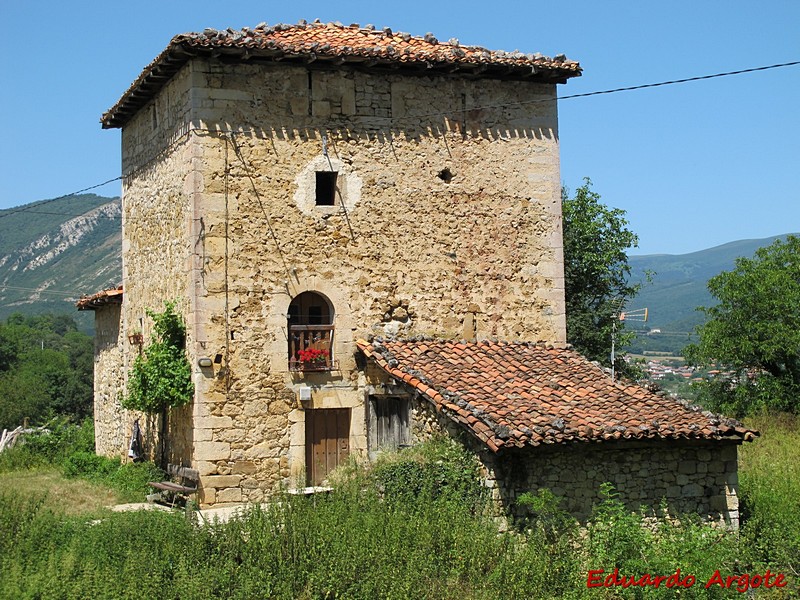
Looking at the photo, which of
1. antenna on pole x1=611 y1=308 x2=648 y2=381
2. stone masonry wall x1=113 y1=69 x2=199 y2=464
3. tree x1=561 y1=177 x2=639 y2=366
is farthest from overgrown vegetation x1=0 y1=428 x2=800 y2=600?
tree x1=561 y1=177 x2=639 y2=366

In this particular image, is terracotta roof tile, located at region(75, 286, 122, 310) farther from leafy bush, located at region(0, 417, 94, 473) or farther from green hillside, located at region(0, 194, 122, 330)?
green hillside, located at region(0, 194, 122, 330)

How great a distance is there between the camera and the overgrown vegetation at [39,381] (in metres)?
51.8

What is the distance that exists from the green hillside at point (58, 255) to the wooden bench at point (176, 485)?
102297mm

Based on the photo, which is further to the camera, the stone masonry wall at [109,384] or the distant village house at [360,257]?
the stone masonry wall at [109,384]

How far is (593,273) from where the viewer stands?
27969 mm

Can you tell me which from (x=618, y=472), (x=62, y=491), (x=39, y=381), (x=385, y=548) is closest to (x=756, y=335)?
(x=618, y=472)

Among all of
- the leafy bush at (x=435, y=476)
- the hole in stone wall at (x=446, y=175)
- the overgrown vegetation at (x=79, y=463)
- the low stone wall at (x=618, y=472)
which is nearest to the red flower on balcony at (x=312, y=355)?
the low stone wall at (x=618, y=472)

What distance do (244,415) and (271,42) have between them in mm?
5835

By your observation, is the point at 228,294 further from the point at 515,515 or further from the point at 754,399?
the point at 754,399

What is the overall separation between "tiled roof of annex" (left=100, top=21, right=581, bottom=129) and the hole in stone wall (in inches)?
65.6

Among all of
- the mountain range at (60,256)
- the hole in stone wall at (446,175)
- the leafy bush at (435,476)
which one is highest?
the mountain range at (60,256)

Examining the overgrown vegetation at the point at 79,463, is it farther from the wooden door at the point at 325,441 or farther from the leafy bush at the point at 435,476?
the leafy bush at the point at 435,476

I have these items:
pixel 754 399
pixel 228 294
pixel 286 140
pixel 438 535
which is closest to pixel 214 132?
pixel 286 140

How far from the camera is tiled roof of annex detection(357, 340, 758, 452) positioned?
1364cm
